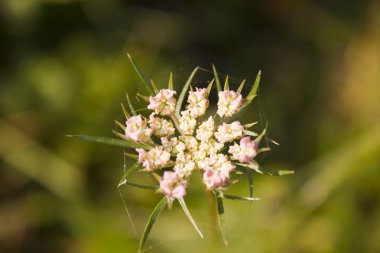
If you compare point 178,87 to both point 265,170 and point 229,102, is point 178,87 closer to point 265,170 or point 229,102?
point 229,102

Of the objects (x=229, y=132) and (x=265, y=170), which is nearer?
(x=265, y=170)

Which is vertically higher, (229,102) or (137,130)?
(229,102)

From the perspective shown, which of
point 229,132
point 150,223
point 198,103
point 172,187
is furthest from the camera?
point 198,103

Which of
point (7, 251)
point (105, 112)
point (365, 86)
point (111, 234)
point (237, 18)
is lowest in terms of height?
point (7, 251)

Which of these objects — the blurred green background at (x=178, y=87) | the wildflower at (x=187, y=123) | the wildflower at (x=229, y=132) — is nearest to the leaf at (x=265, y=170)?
the wildflower at (x=229, y=132)

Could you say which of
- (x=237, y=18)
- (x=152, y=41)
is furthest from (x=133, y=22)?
(x=237, y=18)

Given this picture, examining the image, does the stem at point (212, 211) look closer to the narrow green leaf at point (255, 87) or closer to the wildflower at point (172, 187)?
the wildflower at point (172, 187)

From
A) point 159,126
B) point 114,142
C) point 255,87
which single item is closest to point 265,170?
point 255,87

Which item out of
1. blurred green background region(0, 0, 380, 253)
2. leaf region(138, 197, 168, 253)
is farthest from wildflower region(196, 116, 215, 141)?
blurred green background region(0, 0, 380, 253)

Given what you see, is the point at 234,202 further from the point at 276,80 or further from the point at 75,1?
the point at 75,1
